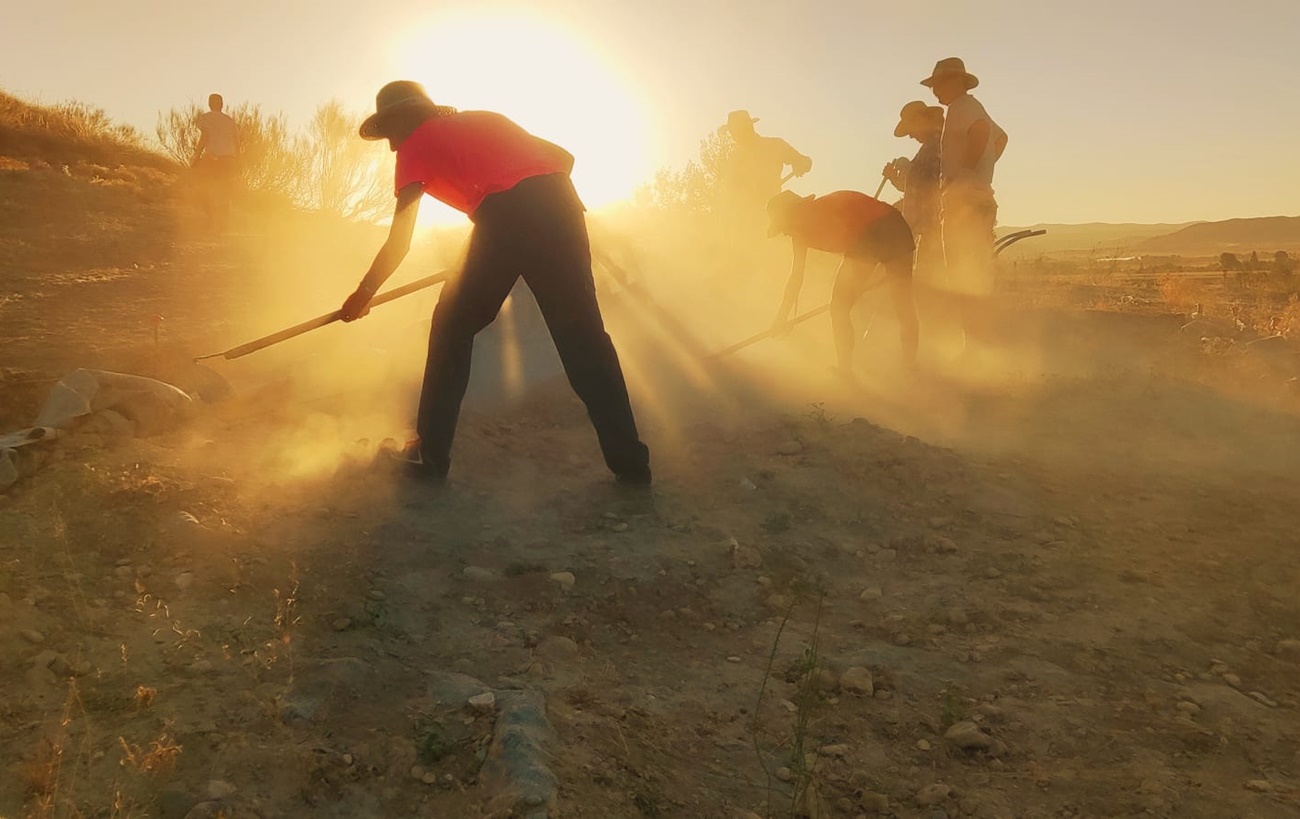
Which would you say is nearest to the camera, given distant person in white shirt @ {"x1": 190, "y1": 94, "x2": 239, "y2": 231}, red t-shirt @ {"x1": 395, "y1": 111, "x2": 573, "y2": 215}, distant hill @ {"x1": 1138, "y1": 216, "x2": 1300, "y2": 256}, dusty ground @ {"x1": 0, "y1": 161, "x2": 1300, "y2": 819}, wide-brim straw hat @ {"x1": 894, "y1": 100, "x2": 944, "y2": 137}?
dusty ground @ {"x1": 0, "y1": 161, "x2": 1300, "y2": 819}

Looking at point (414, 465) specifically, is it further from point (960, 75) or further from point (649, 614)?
point (960, 75)

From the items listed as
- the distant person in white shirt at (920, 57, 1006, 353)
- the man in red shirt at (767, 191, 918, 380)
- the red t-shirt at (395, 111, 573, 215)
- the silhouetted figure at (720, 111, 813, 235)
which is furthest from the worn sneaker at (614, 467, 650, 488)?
the silhouetted figure at (720, 111, 813, 235)

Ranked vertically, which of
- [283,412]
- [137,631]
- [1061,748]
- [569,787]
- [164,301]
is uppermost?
[164,301]

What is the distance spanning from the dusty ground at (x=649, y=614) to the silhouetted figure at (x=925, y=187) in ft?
10.1

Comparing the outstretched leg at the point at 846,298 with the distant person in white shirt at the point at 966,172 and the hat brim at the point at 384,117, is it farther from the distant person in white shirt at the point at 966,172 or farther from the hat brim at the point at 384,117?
the hat brim at the point at 384,117

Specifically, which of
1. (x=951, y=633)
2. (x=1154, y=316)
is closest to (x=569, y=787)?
(x=951, y=633)

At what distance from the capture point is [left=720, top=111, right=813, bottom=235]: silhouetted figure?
11852 millimetres

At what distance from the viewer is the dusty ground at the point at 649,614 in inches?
75.3

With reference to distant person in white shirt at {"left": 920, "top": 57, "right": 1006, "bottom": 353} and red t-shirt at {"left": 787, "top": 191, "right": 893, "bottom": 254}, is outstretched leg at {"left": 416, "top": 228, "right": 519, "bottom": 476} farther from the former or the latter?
distant person in white shirt at {"left": 920, "top": 57, "right": 1006, "bottom": 353}

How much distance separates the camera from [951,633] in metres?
2.80

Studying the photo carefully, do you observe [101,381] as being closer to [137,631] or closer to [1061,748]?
[137,631]

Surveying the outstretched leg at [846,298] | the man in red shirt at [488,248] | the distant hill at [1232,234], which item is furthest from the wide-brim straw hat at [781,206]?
the distant hill at [1232,234]

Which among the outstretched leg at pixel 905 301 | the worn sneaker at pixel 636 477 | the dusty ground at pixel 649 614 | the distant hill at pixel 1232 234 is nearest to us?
the dusty ground at pixel 649 614

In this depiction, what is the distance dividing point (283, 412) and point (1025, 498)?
3.52m
